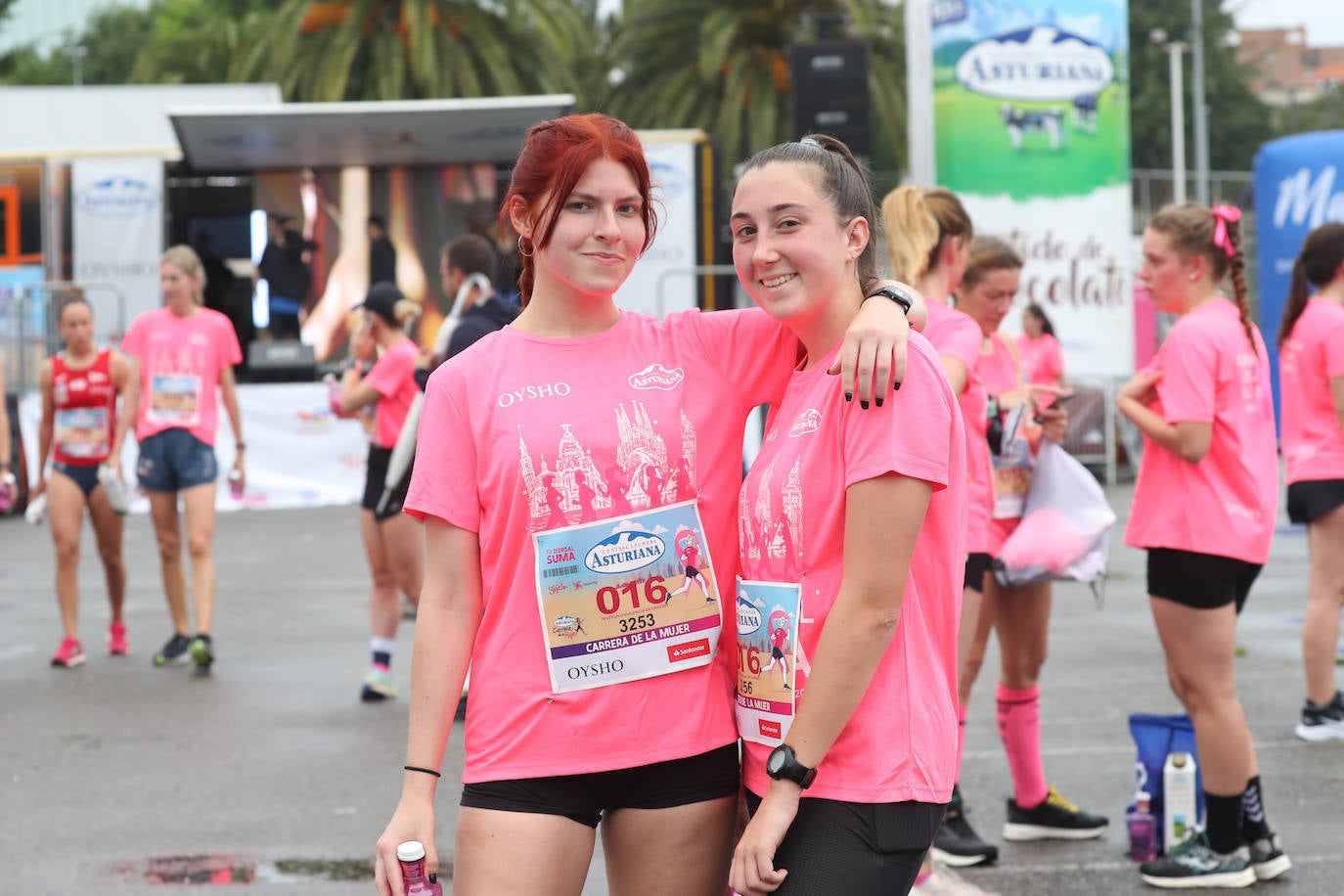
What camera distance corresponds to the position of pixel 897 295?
8.66ft

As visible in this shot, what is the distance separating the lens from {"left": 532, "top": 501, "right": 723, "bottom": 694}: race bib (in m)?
2.60

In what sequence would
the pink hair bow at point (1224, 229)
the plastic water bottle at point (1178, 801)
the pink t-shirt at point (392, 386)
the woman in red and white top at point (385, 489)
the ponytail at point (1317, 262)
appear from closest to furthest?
the pink hair bow at point (1224, 229), the plastic water bottle at point (1178, 801), the ponytail at point (1317, 262), the woman in red and white top at point (385, 489), the pink t-shirt at point (392, 386)

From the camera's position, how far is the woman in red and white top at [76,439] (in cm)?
865

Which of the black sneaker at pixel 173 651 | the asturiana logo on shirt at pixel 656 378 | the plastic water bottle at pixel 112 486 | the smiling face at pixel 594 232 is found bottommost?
the black sneaker at pixel 173 651

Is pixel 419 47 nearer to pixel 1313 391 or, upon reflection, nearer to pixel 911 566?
pixel 1313 391

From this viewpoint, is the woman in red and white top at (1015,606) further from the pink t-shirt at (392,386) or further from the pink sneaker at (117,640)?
the pink sneaker at (117,640)

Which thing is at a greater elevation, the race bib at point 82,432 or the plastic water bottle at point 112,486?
the race bib at point 82,432

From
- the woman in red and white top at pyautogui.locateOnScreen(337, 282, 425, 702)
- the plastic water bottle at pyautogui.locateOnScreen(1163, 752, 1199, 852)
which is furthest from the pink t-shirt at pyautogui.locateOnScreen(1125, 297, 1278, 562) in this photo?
the woman in red and white top at pyautogui.locateOnScreen(337, 282, 425, 702)

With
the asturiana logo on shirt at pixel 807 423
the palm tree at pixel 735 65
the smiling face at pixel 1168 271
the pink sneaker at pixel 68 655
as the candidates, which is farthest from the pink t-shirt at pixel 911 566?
the palm tree at pixel 735 65

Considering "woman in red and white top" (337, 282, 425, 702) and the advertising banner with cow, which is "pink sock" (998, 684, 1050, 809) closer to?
"woman in red and white top" (337, 282, 425, 702)

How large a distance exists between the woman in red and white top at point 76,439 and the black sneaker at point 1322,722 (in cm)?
598

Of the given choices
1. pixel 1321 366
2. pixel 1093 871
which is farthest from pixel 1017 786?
pixel 1321 366

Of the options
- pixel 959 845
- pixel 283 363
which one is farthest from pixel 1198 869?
pixel 283 363

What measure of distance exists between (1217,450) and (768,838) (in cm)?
271
